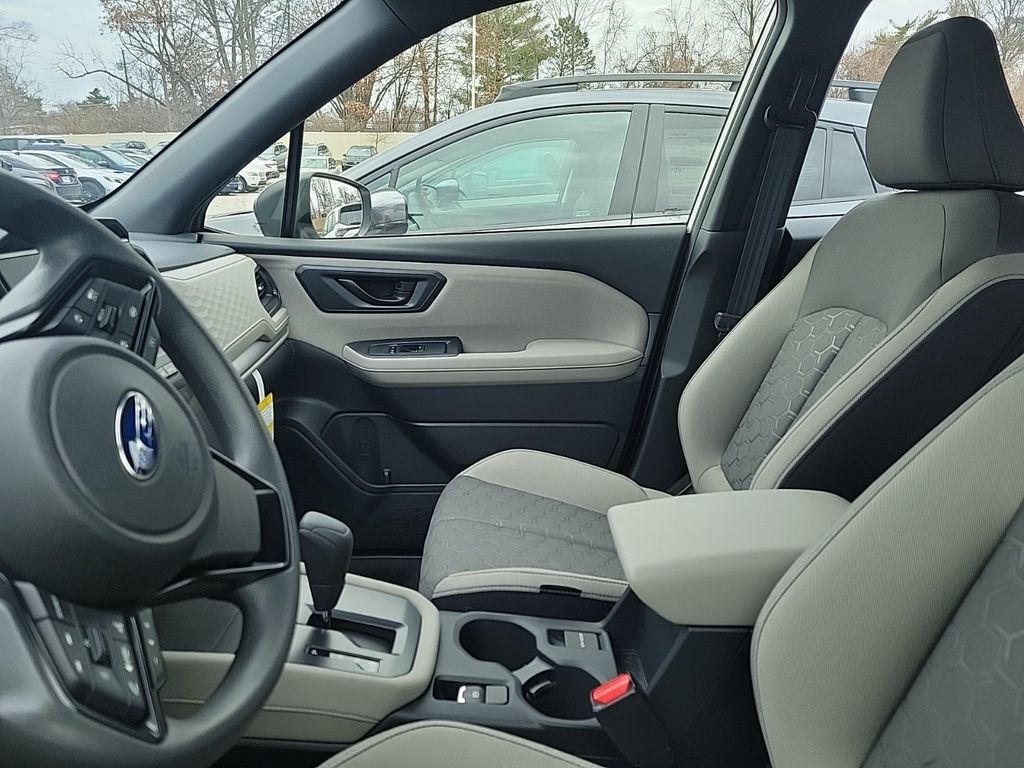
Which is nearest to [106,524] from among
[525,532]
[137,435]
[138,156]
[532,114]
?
[137,435]

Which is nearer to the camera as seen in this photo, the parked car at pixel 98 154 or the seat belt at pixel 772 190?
the parked car at pixel 98 154

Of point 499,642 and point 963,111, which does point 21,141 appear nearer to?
Result: point 499,642

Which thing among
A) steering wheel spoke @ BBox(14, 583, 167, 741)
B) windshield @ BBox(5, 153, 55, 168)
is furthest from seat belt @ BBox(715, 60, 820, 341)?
steering wheel spoke @ BBox(14, 583, 167, 741)

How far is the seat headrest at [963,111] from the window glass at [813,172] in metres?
0.73

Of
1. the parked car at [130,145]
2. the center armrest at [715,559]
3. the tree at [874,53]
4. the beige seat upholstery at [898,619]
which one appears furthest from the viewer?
the tree at [874,53]

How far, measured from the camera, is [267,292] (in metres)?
2.17

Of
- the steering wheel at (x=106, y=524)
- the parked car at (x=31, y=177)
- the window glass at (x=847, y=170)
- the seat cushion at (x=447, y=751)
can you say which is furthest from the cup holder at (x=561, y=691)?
the window glass at (x=847, y=170)

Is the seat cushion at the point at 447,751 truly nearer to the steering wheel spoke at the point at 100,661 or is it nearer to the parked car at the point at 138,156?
the steering wheel spoke at the point at 100,661

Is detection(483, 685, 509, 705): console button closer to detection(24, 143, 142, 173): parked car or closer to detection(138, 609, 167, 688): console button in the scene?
detection(138, 609, 167, 688): console button

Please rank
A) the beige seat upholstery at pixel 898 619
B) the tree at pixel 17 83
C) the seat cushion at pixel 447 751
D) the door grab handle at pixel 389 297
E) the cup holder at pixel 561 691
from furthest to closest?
the door grab handle at pixel 389 297, the tree at pixel 17 83, the cup holder at pixel 561 691, the seat cushion at pixel 447 751, the beige seat upholstery at pixel 898 619

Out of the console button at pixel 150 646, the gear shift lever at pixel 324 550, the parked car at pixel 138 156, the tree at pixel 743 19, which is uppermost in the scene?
the tree at pixel 743 19

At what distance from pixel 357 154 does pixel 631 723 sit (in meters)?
1.44

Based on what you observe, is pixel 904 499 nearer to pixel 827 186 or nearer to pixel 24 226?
pixel 24 226

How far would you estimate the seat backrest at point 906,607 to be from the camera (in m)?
0.94
